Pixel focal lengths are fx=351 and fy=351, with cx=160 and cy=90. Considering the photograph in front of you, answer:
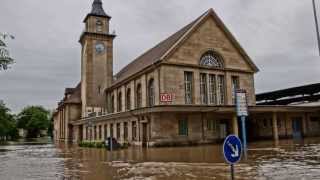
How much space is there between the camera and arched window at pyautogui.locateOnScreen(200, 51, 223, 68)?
37.7 meters

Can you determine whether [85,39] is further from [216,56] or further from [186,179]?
[186,179]

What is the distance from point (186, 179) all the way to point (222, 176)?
1286 mm

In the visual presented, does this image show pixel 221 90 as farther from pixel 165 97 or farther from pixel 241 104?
pixel 241 104

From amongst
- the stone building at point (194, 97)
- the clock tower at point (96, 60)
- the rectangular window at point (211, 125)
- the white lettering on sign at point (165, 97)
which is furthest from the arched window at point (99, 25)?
the rectangular window at point (211, 125)

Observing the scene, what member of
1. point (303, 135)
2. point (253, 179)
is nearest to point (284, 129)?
point (303, 135)

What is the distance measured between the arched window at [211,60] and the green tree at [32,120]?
82.4 m

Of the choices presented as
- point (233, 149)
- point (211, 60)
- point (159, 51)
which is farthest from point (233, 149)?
point (159, 51)

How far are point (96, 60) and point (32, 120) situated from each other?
61381 mm

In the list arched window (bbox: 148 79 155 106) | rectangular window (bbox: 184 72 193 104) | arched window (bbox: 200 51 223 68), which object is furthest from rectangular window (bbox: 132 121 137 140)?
arched window (bbox: 200 51 223 68)

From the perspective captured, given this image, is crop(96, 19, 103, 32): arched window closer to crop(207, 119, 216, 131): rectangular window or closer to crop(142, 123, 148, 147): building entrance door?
crop(142, 123, 148, 147): building entrance door

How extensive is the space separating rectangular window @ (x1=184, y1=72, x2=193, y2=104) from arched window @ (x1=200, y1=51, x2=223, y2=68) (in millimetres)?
2054

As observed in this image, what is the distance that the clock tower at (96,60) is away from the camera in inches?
2160

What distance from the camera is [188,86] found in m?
36.2

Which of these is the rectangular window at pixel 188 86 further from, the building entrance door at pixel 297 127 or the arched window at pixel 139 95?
the building entrance door at pixel 297 127
